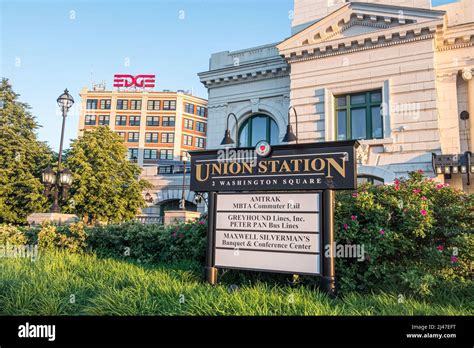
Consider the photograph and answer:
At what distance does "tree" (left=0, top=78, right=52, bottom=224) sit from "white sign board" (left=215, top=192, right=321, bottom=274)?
2137 cm

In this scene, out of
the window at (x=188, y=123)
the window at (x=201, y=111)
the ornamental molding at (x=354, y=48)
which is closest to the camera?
the ornamental molding at (x=354, y=48)

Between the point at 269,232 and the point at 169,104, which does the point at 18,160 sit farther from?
the point at 169,104

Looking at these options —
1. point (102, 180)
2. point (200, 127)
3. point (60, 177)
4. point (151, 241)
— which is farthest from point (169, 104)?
point (151, 241)

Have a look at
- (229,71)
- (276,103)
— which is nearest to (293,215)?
(276,103)

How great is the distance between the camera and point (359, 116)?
18.4 m

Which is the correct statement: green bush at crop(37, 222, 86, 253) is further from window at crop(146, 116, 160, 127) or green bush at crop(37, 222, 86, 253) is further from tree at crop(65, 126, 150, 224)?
window at crop(146, 116, 160, 127)

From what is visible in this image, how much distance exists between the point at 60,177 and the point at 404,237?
1344cm

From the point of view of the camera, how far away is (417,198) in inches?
282

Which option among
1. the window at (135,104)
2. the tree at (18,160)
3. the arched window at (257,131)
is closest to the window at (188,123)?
the window at (135,104)

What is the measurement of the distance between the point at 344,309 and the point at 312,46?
16.3 metres

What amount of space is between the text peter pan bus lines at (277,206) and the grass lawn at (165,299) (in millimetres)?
540

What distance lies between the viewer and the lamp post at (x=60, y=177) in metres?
14.8

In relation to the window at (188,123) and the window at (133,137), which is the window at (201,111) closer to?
the window at (188,123)
